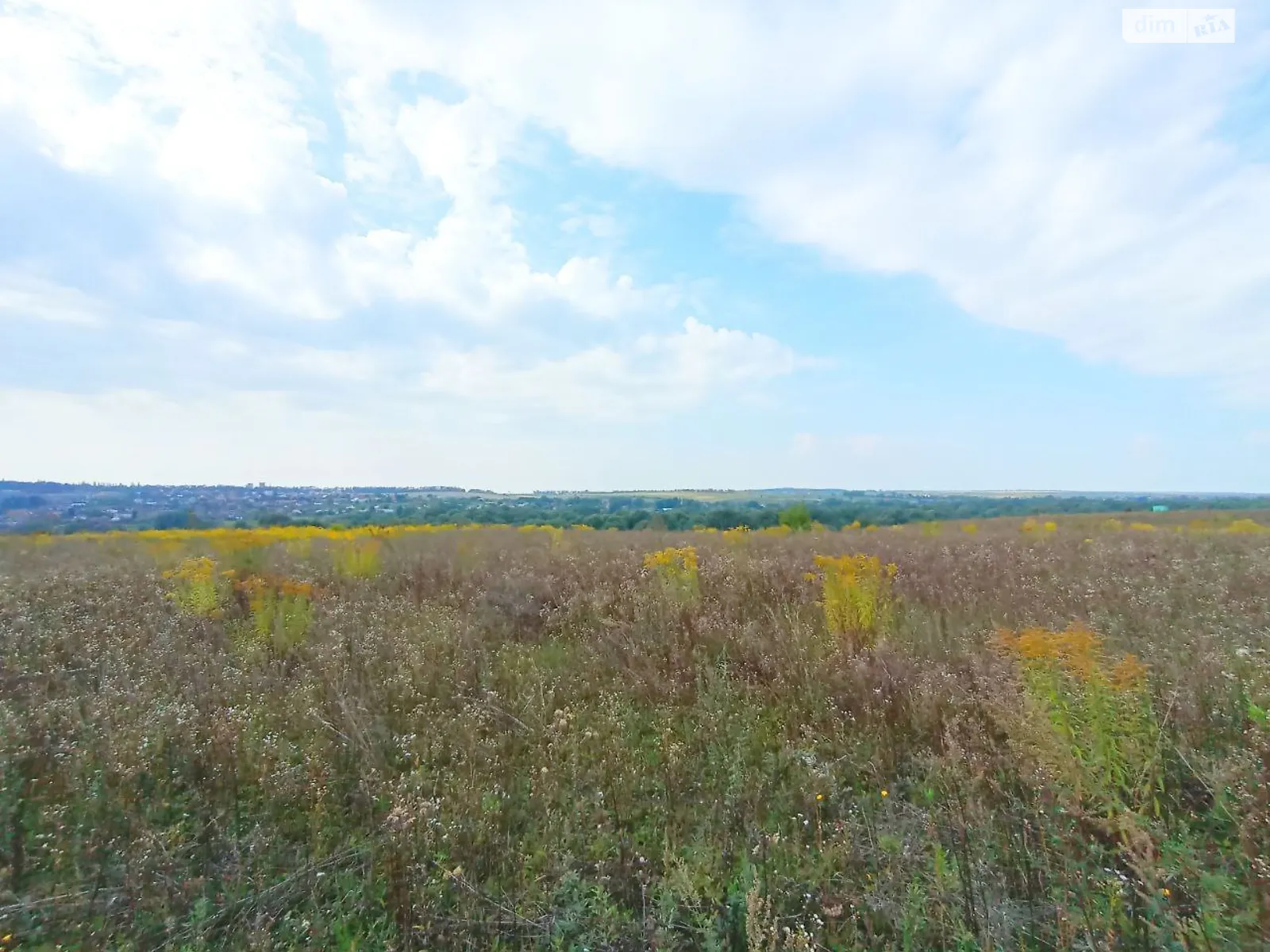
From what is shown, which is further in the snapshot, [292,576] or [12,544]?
[12,544]

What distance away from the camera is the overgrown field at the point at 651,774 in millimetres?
2244

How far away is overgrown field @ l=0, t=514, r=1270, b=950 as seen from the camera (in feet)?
7.36

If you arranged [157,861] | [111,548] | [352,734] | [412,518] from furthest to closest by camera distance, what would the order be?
[412,518] → [111,548] → [352,734] → [157,861]

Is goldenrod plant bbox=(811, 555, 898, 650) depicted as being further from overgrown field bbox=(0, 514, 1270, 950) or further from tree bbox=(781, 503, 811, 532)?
tree bbox=(781, 503, 811, 532)

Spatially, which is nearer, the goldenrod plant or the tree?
the goldenrod plant

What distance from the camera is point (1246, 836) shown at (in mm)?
2217

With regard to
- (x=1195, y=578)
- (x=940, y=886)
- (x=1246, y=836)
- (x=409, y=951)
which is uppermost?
(x=1195, y=578)

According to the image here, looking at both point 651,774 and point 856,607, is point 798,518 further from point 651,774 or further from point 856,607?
point 651,774

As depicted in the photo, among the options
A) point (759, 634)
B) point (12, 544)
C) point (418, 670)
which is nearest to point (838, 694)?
point (759, 634)

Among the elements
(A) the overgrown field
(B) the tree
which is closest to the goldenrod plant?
(A) the overgrown field

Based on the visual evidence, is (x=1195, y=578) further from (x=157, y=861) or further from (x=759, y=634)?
(x=157, y=861)

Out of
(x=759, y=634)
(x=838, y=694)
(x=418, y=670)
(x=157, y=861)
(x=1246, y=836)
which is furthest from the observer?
(x=759, y=634)

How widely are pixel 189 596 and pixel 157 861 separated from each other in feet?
13.6

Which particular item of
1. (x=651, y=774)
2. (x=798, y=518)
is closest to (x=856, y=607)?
(x=651, y=774)
